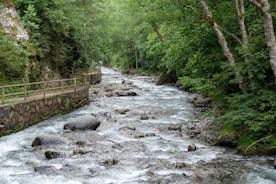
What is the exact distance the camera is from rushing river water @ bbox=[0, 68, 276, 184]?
33.1 feet

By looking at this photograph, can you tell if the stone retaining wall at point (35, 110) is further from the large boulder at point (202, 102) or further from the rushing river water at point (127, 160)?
the large boulder at point (202, 102)

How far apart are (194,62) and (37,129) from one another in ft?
26.4

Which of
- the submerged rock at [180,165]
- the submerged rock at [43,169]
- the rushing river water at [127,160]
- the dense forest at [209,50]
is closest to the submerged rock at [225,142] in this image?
the dense forest at [209,50]

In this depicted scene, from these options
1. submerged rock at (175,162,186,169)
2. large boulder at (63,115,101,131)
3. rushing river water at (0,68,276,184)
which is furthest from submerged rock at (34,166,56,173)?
large boulder at (63,115,101,131)

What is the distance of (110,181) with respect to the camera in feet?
32.4

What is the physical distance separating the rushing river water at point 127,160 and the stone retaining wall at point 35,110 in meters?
0.48

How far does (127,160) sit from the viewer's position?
38.7ft

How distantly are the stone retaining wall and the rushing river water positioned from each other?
18.9 inches

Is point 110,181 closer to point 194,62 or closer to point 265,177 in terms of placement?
point 265,177

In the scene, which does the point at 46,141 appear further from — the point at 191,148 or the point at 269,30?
the point at 269,30

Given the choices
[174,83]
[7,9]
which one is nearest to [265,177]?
[7,9]

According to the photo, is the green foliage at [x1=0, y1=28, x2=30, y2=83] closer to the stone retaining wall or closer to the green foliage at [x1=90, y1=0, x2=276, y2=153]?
the stone retaining wall

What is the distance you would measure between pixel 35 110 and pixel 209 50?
29.6ft

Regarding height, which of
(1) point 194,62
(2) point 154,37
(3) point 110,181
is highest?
(2) point 154,37
